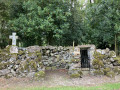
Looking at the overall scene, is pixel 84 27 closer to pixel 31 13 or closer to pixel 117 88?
pixel 31 13

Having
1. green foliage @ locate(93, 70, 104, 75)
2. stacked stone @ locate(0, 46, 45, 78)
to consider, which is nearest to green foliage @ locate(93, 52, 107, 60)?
green foliage @ locate(93, 70, 104, 75)

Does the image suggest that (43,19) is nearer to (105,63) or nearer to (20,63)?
(20,63)

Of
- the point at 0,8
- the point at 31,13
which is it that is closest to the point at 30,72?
the point at 31,13

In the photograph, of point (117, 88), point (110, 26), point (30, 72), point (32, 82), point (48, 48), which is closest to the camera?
point (117, 88)

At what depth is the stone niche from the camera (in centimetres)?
619

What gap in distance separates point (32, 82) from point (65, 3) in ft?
20.2

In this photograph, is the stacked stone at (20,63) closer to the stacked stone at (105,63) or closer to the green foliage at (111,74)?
the stacked stone at (105,63)

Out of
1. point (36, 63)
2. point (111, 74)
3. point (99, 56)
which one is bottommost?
point (111, 74)

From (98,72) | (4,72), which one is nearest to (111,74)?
(98,72)

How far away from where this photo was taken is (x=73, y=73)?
5.87 m

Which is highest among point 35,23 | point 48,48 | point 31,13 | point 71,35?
point 31,13

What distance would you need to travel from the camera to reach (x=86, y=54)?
7.10 m

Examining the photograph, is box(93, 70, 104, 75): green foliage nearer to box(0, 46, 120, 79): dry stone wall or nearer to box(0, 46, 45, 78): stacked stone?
box(0, 46, 120, 79): dry stone wall

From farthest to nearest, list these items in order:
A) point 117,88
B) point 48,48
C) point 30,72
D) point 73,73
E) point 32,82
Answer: point 48,48 → point 73,73 → point 30,72 → point 32,82 → point 117,88
